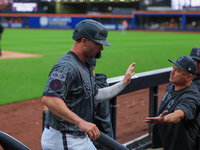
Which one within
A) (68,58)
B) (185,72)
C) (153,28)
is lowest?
(153,28)

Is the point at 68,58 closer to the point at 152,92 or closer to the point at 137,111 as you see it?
the point at 152,92

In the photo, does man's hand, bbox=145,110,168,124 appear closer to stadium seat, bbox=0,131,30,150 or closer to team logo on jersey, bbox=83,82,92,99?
team logo on jersey, bbox=83,82,92,99

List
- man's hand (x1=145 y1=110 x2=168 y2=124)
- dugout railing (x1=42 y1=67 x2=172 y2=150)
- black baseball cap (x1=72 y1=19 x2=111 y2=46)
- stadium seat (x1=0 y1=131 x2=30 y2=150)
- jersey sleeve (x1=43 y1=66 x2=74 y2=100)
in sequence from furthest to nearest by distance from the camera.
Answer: dugout railing (x1=42 y1=67 x2=172 y2=150), man's hand (x1=145 y1=110 x2=168 y2=124), black baseball cap (x1=72 y1=19 x2=111 y2=46), jersey sleeve (x1=43 y1=66 x2=74 y2=100), stadium seat (x1=0 y1=131 x2=30 y2=150)

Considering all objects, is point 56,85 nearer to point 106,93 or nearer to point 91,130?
point 91,130

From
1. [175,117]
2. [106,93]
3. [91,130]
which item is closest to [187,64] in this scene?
[175,117]

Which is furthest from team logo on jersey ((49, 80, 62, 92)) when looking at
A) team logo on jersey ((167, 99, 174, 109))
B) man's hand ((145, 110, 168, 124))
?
team logo on jersey ((167, 99, 174, 109))

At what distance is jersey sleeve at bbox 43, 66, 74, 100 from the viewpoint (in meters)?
2.31

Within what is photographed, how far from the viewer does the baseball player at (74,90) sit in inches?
91.8

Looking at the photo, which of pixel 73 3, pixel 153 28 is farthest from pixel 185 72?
pixel 73 3

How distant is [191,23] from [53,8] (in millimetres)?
30311

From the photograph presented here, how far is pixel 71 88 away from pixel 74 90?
0.04 meters

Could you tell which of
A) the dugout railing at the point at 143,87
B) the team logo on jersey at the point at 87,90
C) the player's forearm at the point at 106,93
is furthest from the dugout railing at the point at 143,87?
the team logo on jersey at the point at 87,90

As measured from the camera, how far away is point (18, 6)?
5988 cm

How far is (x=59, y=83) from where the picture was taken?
2.32 m
